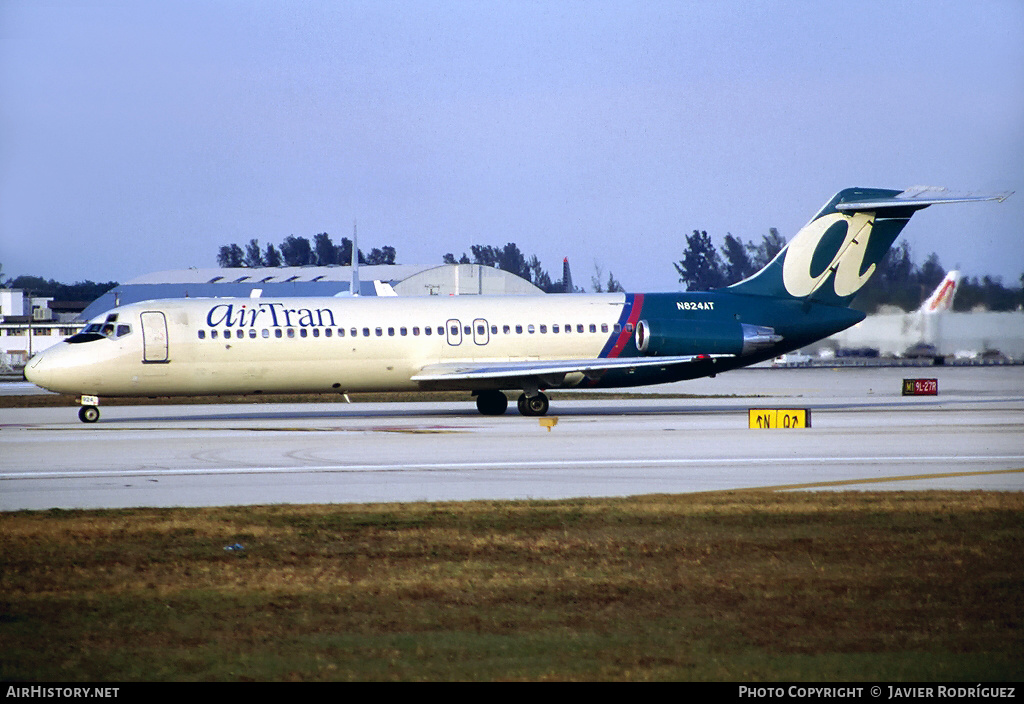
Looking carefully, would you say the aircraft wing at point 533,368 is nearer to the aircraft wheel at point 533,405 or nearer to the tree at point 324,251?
the aircraft wheel at point 533,405

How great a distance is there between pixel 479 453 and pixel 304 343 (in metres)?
11.1

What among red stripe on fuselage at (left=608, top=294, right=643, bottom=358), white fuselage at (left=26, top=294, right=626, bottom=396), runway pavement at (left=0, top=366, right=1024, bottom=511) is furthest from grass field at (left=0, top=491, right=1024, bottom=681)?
red stripe on fuselage at (left=608, top=294, right=643, bottom=358)

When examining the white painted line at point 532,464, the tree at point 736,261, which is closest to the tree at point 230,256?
the tree at point 736,261

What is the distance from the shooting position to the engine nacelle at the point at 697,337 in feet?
116

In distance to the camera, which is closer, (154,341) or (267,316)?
(154,341)

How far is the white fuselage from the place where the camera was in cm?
3269

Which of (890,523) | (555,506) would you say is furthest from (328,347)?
(890,523)

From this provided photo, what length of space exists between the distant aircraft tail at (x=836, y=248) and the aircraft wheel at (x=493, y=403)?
8.60 meters

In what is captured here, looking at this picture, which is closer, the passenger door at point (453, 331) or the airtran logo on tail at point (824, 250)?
the passenger door at point (453, 331)

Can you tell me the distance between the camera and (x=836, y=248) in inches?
1449

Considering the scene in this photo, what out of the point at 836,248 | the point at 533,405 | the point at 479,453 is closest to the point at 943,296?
the point at 836,248

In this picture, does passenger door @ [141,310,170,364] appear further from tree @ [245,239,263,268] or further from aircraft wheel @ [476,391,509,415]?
tree @ [245,239,263,268]

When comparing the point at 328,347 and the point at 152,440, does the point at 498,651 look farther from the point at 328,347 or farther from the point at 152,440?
the point at 328,347

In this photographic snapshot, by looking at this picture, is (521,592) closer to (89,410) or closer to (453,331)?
(453,331)
